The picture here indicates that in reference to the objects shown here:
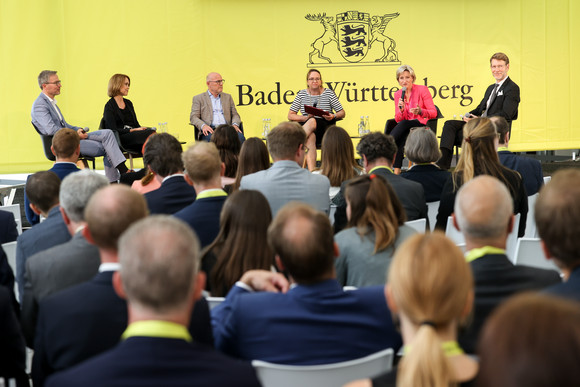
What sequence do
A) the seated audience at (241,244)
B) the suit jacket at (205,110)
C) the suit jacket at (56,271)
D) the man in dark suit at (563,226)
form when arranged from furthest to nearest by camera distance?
the suit jacket at (205,110) < the seated audience at (241,244) < the suit jacket at (56,271) < the man in dark suit at (563,226)

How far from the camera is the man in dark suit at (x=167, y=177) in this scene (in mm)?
4098

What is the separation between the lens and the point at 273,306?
81.3 inches

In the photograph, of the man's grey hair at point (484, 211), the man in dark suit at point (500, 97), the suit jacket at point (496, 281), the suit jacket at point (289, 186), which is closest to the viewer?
the suit jacket at point (496, 281)

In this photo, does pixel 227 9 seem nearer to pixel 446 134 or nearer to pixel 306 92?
pixel 306 92

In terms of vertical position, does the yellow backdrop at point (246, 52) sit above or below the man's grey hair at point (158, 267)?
above

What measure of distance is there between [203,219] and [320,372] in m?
1.62

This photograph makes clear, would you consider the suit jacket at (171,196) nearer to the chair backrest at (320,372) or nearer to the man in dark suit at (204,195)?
the man in dark suit at (204,195)

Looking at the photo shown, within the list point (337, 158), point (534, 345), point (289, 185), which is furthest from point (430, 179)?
point (534, 345)

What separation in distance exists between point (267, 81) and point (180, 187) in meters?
6.04

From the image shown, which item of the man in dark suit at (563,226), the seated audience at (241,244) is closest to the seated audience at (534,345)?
the man in dark suit at (563,226)

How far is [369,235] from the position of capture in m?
2.88

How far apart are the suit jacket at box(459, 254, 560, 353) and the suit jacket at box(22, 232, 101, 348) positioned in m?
1.27

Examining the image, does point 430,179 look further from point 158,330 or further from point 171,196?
point 158,330

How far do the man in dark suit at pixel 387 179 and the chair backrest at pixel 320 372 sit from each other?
2048mm
